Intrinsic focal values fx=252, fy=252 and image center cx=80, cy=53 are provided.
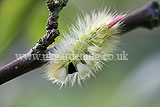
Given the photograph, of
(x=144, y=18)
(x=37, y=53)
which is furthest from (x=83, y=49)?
(x=144, y=18)

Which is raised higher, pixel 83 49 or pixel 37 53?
pixel 37 53

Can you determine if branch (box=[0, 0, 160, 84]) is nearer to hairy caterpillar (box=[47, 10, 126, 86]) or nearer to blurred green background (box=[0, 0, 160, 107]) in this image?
hairy caterpillar (box=[47, 10, 126, 86])

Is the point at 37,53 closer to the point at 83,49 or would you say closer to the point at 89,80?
the point at 83,49

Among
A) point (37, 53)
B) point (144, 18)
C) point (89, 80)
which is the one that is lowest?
point (89, 80)

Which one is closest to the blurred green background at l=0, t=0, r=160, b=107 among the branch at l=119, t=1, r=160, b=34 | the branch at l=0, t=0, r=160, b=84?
the branch at l=119, t=1, r=160, b=34

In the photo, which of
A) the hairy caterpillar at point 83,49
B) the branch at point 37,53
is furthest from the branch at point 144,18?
the branch at point 37,53

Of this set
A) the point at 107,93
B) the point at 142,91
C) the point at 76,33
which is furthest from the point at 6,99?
the point at 142,91
